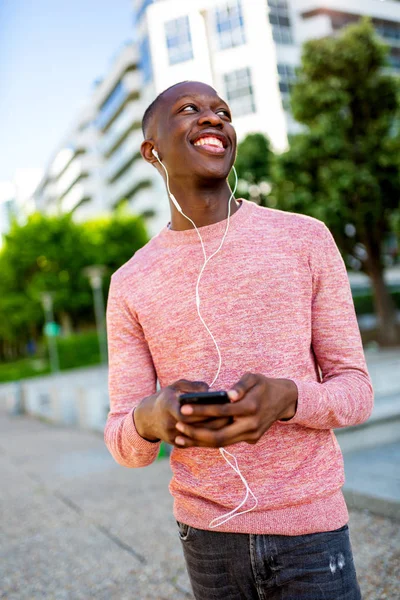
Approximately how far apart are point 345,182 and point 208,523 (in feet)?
62.3

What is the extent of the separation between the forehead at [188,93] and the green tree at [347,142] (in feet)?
60.0

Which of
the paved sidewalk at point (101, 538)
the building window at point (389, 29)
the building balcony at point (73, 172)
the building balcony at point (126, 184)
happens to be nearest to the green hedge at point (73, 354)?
the building balcony at point (126, 184)

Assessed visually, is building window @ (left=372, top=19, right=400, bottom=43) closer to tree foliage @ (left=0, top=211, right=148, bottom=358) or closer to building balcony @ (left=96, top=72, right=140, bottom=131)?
building balcony @ (left=96, top=72, right=140, bottom=131)

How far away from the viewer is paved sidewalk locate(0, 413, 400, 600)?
169 inches

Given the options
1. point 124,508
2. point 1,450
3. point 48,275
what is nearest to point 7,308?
point 48,275

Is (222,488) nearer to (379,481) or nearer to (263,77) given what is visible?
(379,481)

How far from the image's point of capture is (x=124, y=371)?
1.66m

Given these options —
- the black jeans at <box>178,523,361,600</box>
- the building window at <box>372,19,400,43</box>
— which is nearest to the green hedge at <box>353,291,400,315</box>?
the building window at <box>372,19,400,43</box>

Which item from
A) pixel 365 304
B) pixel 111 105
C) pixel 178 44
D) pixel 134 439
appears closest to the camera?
pixel 134 439

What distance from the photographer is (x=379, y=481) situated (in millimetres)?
5418

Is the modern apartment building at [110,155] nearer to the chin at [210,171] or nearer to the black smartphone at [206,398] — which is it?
the chin at [210,171]

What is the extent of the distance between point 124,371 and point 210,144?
623 millimetres

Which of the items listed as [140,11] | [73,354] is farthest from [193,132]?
[140,11]

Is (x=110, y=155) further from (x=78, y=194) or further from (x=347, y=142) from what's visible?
(x=347, y=142)
